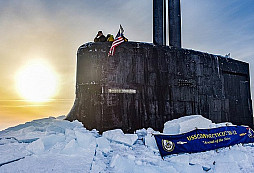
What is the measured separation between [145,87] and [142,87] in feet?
0.33

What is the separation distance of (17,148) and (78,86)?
249cm

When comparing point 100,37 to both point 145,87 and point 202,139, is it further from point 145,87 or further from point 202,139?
point 202,139

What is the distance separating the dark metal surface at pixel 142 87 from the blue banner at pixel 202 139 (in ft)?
2.60

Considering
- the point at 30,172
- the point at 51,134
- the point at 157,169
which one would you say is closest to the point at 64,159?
the point at 30,172

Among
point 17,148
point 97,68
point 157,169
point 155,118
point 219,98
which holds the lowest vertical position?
point 157,169

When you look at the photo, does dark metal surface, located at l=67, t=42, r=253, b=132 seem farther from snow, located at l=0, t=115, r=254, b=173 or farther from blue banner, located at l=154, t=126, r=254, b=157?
blue banner, located at l=154, t=126, r=254, b=157

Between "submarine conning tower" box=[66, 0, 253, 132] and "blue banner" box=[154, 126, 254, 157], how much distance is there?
2.56ft

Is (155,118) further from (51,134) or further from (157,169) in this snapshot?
(51,134)

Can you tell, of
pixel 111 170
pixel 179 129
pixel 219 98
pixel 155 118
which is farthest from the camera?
pixel 219 98

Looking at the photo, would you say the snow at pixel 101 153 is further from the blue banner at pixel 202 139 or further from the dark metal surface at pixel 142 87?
the dark metal surface at pixel 142 87

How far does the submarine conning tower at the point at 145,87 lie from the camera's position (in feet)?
21.5

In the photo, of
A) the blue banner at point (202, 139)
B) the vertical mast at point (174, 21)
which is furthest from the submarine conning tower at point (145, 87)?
the vertical mast at point (174, 21)

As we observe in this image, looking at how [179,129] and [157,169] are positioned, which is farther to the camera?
[179,129]

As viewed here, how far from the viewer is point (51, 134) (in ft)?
19.5
